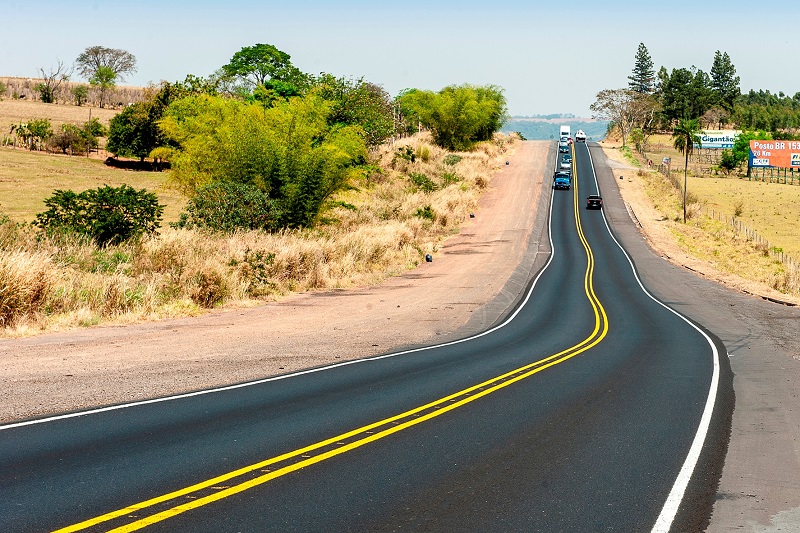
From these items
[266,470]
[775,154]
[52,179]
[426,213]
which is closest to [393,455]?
[266,470]

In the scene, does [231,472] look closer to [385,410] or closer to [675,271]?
[385,410]

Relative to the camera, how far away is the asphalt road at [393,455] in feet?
23.3

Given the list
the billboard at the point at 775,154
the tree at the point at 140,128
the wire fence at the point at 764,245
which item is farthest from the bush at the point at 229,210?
the billboard at the point at 775,154

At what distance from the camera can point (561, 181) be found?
3593 inches

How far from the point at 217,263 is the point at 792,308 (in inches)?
909

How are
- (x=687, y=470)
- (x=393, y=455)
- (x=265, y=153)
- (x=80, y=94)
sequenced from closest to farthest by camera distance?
1. (x=687, y=470)
2. (x=393, y=455)
3. (x=265, y=153)
4. (x=80, y=94)

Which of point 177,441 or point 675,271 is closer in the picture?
point 177,441

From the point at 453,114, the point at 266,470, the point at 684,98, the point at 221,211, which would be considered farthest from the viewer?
the point at 684,98

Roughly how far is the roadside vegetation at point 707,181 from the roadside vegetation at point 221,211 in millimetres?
20203

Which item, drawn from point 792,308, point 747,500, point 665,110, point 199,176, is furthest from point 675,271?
point 665,110

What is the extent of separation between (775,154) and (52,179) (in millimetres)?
106221

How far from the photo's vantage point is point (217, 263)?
85.3 feet

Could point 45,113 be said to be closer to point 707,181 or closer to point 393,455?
point 707,181

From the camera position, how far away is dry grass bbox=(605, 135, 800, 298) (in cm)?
5028
